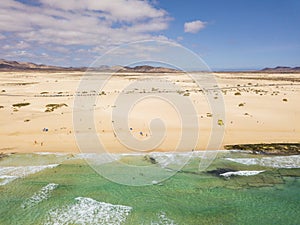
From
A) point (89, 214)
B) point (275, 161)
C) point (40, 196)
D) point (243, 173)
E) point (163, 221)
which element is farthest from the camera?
point (275, 161)

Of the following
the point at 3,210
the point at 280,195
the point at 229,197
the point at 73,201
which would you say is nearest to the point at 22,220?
the point at 3,210

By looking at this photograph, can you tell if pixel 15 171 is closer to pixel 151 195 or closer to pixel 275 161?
pixel 151 195

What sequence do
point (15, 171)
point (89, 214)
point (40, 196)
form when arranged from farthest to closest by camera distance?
1. point (15, 171)
2. point (40, 196)
3. point (89, 214)

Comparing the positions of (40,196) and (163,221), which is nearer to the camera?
(163,221)

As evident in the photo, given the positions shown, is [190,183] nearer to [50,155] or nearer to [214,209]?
[214,209]

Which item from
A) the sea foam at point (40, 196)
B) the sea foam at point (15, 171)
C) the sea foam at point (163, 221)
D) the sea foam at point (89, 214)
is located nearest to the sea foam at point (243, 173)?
the sea foam at point (163, 221)

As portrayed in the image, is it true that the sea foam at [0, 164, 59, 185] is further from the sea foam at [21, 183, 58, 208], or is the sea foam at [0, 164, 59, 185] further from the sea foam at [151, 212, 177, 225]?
the sea foam at [151, 212, 177, 225]

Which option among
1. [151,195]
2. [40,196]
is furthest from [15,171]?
[151,195]
